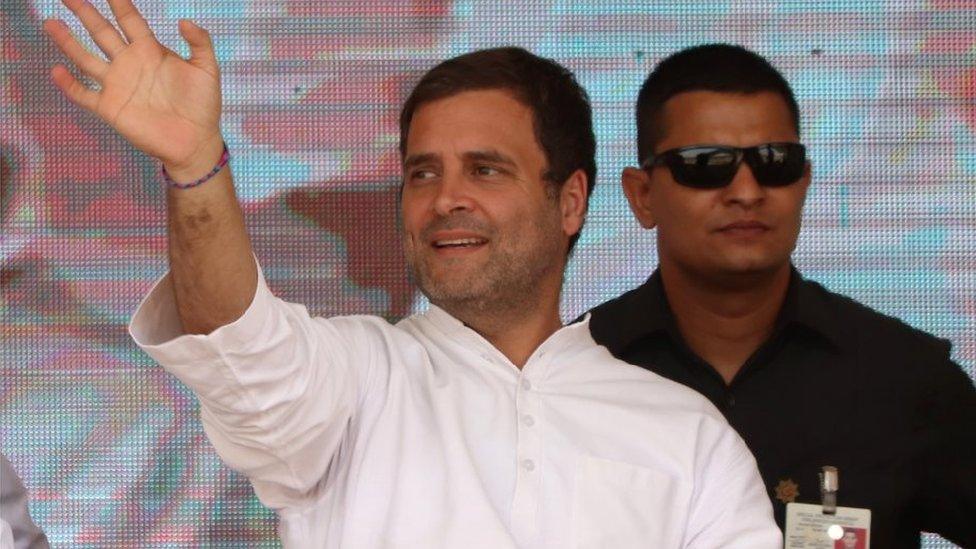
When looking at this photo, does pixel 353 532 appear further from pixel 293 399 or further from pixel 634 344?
pixel 634 344

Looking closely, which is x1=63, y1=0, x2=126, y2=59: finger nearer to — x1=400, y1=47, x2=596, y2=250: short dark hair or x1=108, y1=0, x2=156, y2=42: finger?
x1=108, y1=0, x2=156, y2=42: finger

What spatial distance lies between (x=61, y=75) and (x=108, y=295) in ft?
4.35

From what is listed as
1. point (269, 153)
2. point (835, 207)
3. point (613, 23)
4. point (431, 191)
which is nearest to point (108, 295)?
point (269, 153)

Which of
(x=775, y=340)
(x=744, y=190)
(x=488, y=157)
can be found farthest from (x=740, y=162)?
(x=488, y=157)

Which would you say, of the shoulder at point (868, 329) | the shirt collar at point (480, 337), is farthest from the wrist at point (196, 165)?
the shoulder at point (868, 329)

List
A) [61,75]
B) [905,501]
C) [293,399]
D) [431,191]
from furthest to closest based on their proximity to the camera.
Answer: [905,501] < [431,191] < [293,399] < [61,75]

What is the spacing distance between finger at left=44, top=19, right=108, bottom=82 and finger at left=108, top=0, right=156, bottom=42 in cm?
5

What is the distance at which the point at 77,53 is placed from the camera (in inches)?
73.9

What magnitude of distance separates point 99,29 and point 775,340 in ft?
4.87

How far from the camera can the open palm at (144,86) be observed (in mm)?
1877

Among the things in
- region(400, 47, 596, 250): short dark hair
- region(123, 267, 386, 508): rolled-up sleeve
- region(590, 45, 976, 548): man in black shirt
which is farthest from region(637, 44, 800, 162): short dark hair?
region(123, 267, 386, 508): rolled-up sleeve

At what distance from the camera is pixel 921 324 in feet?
10.5

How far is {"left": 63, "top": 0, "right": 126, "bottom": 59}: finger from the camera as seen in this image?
190cm

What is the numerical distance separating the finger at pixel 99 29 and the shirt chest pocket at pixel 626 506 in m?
0.93
